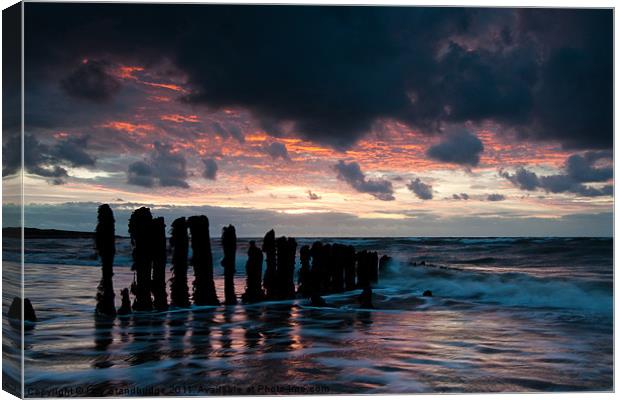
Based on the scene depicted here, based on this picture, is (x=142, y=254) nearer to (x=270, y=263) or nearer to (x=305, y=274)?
(x=270, y=263)

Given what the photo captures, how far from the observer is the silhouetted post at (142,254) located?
8.61 metres

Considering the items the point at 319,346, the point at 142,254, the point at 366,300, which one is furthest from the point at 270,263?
the point at 319,346

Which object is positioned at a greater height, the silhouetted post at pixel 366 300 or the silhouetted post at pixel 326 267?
the silhouetted post at pixel 326 267

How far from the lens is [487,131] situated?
9.70 m

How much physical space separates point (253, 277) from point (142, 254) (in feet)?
6.28

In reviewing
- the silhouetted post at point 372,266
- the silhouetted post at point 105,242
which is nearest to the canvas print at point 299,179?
the silhouetted post at point 105,242

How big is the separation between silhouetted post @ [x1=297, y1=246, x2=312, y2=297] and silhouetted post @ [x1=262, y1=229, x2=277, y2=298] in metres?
0.53

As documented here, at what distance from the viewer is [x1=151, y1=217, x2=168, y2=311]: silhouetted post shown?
8.76 meters

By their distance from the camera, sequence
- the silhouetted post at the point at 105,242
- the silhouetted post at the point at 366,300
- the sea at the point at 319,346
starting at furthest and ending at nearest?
the silhouetted post at the point at 366,300, the silhouetted post at the point at 105,242, the sea at the point at 319,346

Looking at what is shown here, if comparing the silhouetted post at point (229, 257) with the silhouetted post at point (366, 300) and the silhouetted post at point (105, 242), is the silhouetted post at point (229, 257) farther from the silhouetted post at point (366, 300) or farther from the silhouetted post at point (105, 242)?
the silhouetted post at point (366, 300)

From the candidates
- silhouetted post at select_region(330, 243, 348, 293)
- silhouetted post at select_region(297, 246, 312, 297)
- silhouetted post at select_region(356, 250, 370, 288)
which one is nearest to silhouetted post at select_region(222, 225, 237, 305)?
silhouetted post at select_region(297, 246, 312, 297)

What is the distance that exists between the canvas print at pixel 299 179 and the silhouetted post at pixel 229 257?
29 mm

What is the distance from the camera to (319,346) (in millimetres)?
7914

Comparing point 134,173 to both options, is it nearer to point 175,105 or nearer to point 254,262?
point 175,105
